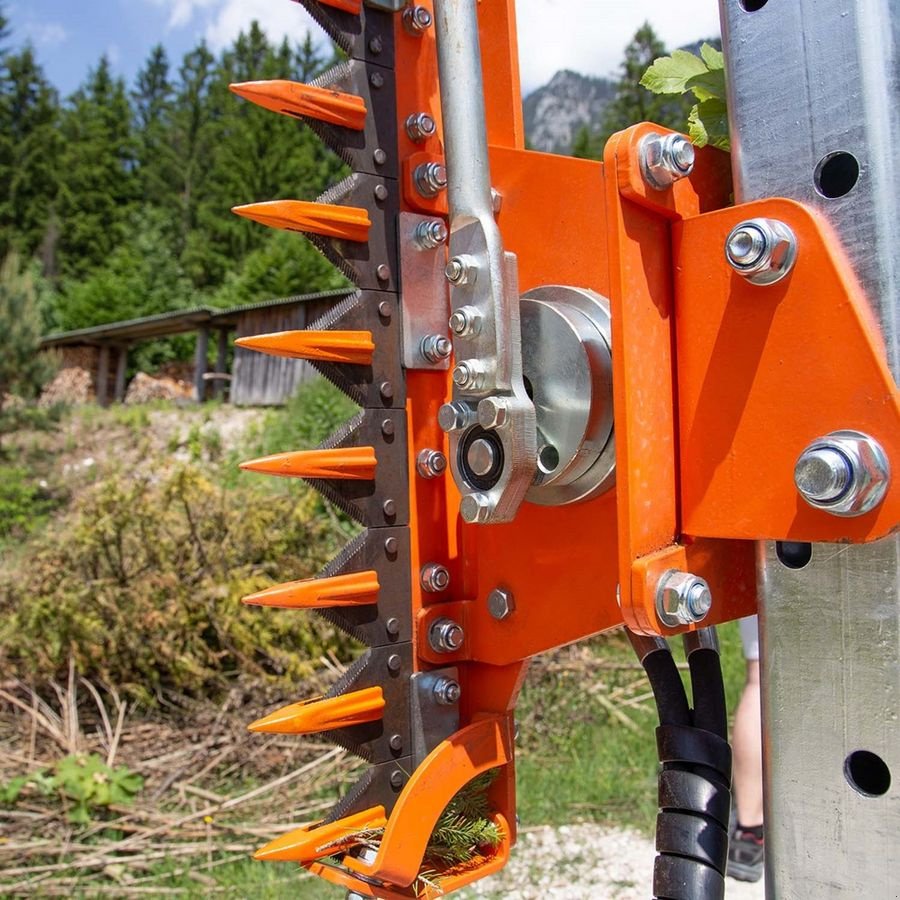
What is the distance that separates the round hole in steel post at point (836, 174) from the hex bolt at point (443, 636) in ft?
2.67

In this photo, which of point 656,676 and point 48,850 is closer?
point 656,676

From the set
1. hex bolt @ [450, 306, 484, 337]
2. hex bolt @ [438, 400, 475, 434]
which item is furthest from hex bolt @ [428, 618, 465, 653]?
hex bolt @ [450, 306, 484, 337]

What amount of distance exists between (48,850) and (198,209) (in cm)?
5369

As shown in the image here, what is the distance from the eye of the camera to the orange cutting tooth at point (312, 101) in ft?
4.61

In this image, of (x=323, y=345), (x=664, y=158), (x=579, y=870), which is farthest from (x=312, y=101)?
(x=579, y=870)

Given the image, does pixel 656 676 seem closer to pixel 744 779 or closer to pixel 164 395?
pixel 744 779

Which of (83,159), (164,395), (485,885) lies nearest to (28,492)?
(485,885)

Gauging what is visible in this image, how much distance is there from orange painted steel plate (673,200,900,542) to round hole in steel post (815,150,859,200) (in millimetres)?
31

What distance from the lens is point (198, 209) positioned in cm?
5416

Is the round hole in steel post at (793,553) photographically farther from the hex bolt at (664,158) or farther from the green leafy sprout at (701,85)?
the green leafy sprout at (701,85)

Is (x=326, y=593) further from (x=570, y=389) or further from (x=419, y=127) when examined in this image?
(x=419, y=127)

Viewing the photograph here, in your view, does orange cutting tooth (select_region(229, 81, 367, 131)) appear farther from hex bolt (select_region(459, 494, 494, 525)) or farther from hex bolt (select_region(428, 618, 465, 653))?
hex bolt (select_region(428, 618, 465, 653))

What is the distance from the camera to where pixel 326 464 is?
140 cm

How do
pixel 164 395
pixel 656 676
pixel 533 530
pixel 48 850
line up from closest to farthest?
pixel 656 676, pixel 533 530, pixel 48 850, pixel 164 395
